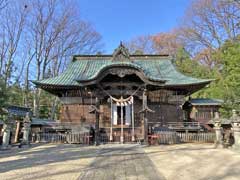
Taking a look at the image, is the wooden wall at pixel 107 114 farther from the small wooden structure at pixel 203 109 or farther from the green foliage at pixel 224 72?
the green foliage at pixel 224 72

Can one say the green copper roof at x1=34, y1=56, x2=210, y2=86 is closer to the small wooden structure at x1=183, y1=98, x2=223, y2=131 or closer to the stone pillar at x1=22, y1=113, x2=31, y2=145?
the small wooden structure at x1=183, y1=98, x2=223, y2=131

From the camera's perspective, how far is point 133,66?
12.1 meters

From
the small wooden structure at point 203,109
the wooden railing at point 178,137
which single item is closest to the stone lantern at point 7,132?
the wooden railing at point 178,137

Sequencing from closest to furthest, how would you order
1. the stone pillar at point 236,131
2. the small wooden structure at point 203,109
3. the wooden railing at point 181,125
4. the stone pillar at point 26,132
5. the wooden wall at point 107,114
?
the stone pillar at point 236,131 → the stone pillar at point 26,132 → the wooden railing at point 181,125 → the wooden wall at point 107,114 → the small wooden structure at point 203,109

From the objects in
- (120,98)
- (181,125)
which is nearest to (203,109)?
(181,125)

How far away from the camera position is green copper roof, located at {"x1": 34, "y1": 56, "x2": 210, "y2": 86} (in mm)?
14359

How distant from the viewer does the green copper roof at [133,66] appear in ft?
47.1

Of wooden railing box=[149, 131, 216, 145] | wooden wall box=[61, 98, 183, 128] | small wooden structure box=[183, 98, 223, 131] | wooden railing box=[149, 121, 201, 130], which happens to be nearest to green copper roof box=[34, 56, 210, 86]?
wooden wall box=[61, 98, 183, 128]

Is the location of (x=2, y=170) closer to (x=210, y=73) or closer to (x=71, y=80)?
(x=71, y=80)

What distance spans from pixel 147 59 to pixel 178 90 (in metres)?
5.06

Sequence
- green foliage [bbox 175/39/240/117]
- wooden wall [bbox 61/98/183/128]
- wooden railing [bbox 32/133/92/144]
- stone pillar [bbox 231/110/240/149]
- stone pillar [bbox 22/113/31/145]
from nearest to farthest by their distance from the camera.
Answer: stone pillar [bbox 231/110/240/149]
stone pillar [bbox 22/113/31/145]
wooden railing [bbox 32/133/92/144]
green foliage [bbox 175/39/240/117]
wooden wall [bbox 61/98/183/128]

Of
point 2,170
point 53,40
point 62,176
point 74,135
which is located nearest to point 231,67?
point 74,135

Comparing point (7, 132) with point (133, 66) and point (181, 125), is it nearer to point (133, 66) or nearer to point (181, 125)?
point (133, 66)

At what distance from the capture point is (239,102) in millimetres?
13539
